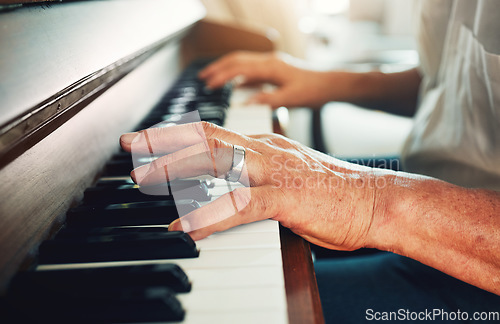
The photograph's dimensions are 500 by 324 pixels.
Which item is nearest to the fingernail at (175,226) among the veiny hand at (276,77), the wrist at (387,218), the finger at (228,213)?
the finger at (228,213)

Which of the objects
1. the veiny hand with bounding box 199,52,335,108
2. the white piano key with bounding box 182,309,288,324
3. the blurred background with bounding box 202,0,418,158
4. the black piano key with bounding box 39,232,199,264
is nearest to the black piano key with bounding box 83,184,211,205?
the black piano key with bounding box 39,232,199,264

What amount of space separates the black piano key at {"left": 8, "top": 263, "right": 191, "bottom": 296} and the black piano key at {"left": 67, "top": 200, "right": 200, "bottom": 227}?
0.36 ft

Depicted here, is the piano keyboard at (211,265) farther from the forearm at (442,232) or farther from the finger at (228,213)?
the forearm at (442,232)

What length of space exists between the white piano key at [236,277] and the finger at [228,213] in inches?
2.6

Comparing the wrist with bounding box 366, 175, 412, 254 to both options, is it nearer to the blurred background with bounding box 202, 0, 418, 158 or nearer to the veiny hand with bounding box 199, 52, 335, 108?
the veiny hand with bounding box 199, 52, 335, 108

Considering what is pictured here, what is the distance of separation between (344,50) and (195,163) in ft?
11.6

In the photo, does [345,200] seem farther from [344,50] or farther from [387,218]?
[344,50]

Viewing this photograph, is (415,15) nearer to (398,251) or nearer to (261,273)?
(398,251)

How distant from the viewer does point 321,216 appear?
0.58 m

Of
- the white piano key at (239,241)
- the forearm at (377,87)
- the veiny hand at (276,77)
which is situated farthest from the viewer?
the forearm at (377,87)

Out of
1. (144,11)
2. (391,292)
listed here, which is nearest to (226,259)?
(391,292)

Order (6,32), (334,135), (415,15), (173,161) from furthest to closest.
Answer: (334,135), (415,15), (173,161), (6,32)

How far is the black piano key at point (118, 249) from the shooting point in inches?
19.5

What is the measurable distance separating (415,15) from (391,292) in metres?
0.81
